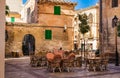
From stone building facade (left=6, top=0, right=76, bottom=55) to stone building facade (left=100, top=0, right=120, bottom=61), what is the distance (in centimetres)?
894

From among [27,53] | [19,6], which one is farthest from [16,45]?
[19,6]

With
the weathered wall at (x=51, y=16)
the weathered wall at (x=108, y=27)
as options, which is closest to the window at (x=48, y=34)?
the weathered wall at (x=51, y=16)

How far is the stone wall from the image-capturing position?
23547 millimetres

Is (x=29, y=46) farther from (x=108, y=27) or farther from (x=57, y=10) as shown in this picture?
(x=108, y=27)

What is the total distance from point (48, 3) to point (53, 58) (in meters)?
15.2

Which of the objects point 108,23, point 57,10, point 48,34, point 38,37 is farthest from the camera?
point 57,10

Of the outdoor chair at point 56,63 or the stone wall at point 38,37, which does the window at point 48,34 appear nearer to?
the stone wall at point 38,37

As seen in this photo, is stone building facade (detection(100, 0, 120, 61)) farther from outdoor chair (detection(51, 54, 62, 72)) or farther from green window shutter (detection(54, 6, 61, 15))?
green window shutter (detection(54, 6, 61, 15))

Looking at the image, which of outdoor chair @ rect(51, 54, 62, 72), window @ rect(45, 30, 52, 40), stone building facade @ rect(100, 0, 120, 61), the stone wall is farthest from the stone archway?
outdoor chair @ rect(51, 54, 62, 72)

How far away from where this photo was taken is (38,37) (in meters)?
24.8

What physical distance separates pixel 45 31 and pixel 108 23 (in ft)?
31.9

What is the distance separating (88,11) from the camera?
143 ft

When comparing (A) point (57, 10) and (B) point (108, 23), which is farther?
(A) point (57, 10)

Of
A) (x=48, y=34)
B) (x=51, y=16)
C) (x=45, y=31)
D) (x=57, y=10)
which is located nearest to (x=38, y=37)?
(x=45, y=31)
